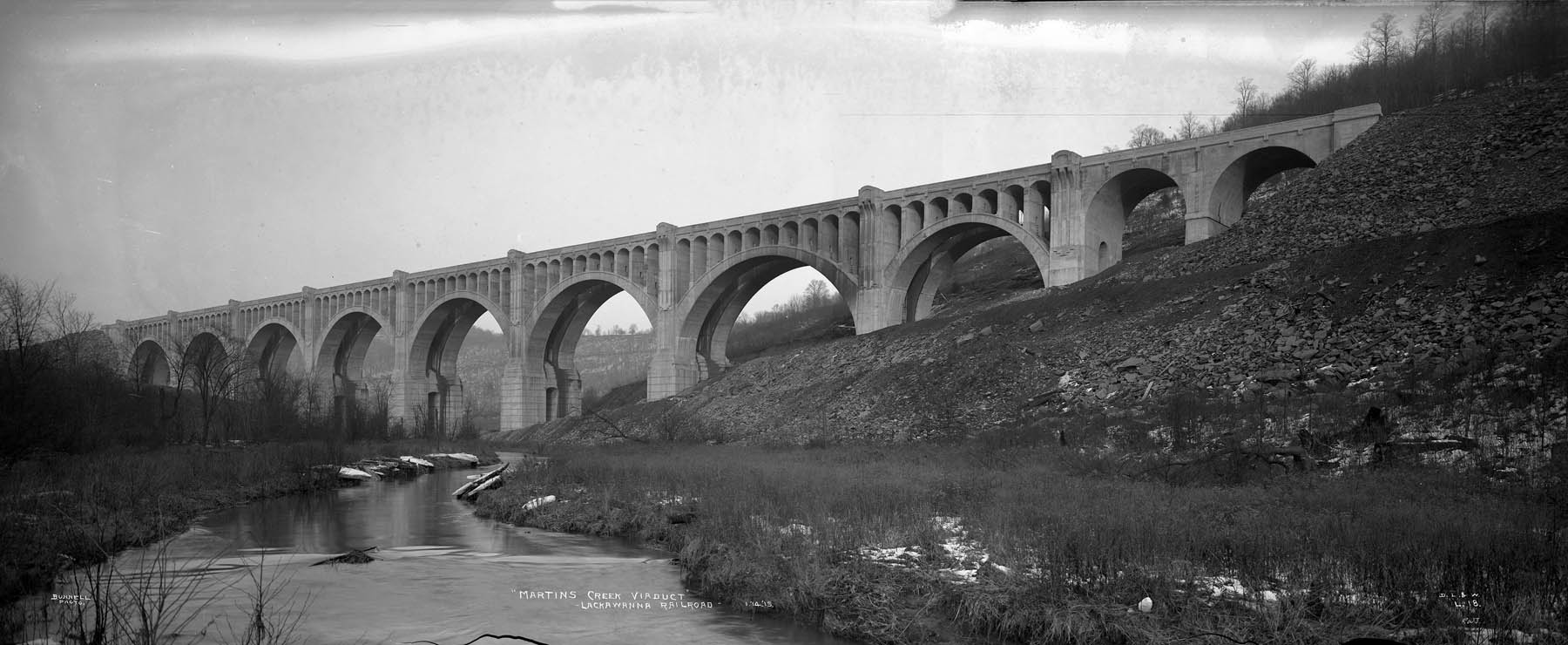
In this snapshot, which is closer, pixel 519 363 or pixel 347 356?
pixel 519 363

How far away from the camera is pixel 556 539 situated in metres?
15.4

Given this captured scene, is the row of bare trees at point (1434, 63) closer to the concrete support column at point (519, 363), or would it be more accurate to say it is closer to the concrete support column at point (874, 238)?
the concrete support column at point (874, 238)

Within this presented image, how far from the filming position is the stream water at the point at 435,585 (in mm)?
9008

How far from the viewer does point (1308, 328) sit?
2231 centimetres

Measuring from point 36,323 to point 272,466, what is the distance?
1163 cm

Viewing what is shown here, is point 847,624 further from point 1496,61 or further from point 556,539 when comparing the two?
point 1496,61

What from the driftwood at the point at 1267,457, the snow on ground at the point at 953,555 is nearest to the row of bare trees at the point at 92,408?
the snow on ground at the point at 953,555

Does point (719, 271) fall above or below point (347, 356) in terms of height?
above

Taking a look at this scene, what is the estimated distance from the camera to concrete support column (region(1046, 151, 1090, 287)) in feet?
126

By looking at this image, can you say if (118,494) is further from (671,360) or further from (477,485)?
(671,360)

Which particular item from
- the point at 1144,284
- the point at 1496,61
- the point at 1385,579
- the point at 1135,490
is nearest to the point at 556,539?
the point at 1135,490

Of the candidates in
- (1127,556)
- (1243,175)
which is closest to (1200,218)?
(1243,175)

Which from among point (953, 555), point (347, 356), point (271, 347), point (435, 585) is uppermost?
point (271, 347)

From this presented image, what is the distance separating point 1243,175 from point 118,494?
37548 millimetres
